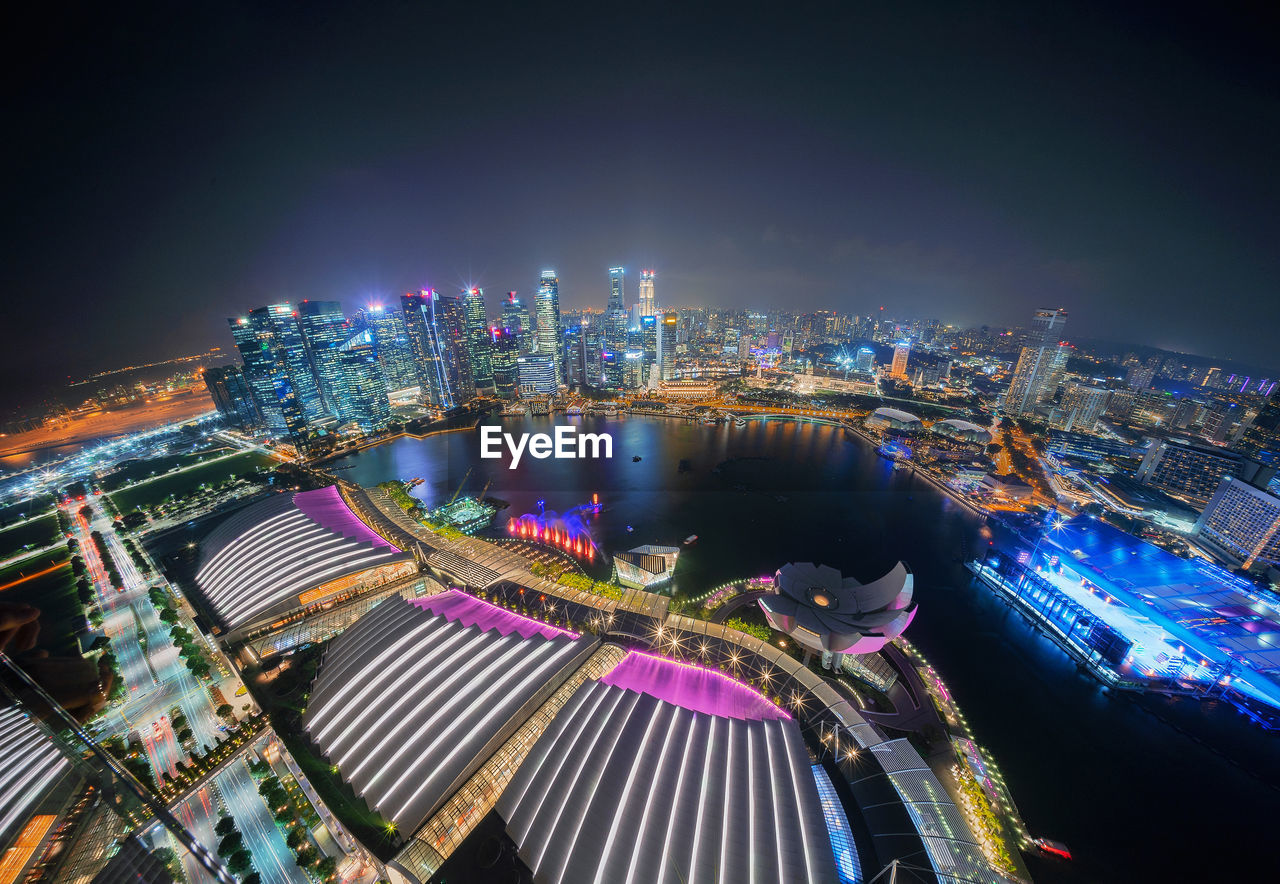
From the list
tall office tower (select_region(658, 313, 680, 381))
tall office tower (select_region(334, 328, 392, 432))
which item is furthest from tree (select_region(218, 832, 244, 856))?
tall office tower (select_region(658, 313, 680, 381))

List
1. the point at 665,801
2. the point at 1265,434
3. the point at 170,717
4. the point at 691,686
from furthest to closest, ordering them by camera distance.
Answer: the point at 1265,434, the point at 170,717, the point at 691,686, the point at 665,801

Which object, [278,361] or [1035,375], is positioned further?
[1035,375]

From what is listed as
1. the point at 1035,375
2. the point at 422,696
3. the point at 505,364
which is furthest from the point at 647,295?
the point at 422,696

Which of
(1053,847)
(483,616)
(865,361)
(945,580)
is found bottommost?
(945,580)

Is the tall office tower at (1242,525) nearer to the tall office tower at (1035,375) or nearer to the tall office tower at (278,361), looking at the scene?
the tall office tower at (1035,375)

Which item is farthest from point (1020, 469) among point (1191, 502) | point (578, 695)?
point (578, 695)

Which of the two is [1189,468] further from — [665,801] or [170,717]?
[170,717]

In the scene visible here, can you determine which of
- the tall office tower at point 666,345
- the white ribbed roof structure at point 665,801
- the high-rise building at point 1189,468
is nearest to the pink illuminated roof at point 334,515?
the white ribbed roof structure at point 665,801

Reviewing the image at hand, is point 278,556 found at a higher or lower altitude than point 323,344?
lower
